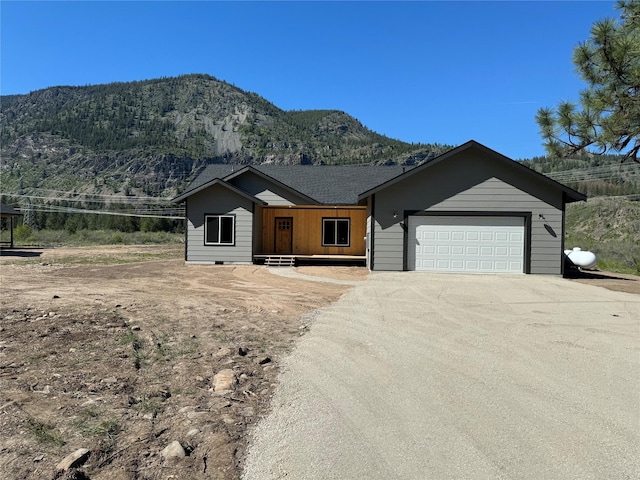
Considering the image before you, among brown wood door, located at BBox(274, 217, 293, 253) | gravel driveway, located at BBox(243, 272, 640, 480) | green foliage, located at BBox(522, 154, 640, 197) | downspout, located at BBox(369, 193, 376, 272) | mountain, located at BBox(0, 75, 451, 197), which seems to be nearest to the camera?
gravel driveway, located at BBox(243, 272, 640, 480)

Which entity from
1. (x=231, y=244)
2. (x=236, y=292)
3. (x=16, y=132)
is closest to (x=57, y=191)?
(x=16, y=132)

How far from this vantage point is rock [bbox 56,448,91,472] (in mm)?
2650

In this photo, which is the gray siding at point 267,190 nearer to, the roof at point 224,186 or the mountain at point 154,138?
the roof at point 224,186

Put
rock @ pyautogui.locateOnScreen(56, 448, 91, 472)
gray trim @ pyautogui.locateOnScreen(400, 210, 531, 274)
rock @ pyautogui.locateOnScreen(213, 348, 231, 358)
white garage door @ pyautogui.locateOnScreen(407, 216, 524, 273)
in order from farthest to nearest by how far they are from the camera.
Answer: white garage door @ pyautogui.locateOnScreen(407, 216, 524, 273)
gray trim @ pyautogui.locateOnScreen(400, 210, 531, 274)
rock @ pyautogui.locateOnScreen(213, 348, 231, 358)
rock @ pyautogui.locateOnScreen(56, 448, 91, 472)

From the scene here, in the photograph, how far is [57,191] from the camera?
85.9 meters

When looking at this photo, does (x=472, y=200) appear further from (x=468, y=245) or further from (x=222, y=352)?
(x=222, y=352)

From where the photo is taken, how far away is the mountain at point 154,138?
3654 inches

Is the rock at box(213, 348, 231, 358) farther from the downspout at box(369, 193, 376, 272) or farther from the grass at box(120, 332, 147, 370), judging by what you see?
the downspout at box(369, 193, 376, 272)

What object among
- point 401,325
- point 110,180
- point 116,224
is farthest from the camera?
point 110,180

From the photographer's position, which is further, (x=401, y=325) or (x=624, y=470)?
(x=401, y=325)

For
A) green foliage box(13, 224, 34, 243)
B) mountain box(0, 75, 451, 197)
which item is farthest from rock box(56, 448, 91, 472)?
mountain box(0, 75, 451, 197)

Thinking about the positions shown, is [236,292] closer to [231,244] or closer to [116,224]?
[231,244]

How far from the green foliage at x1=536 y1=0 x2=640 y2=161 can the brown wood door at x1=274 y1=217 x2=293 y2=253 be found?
41.0ft

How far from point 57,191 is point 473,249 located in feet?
306
